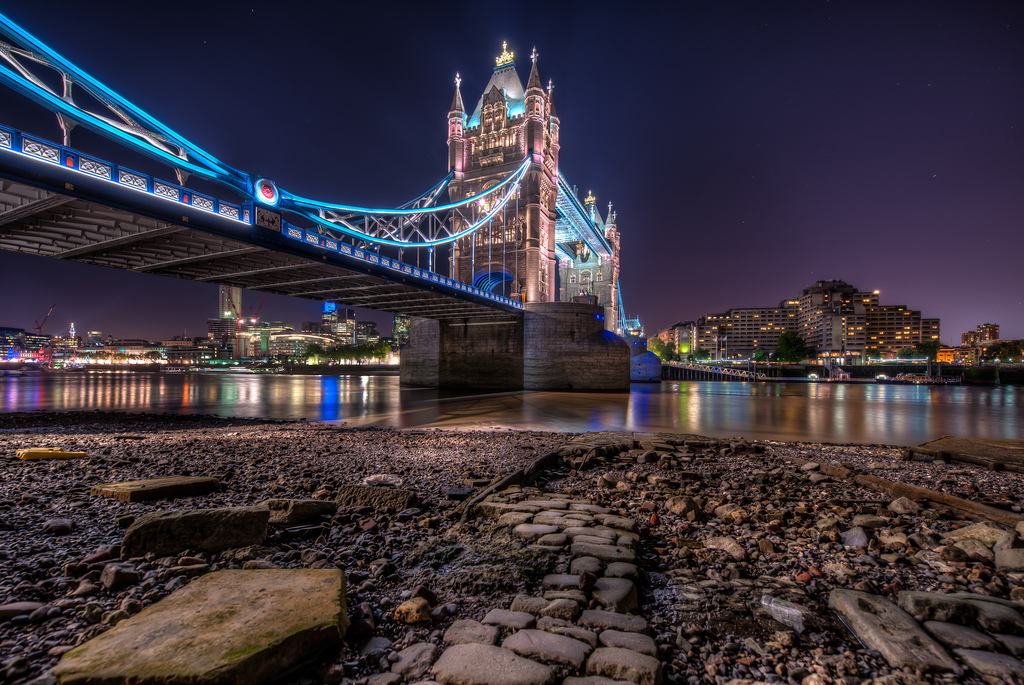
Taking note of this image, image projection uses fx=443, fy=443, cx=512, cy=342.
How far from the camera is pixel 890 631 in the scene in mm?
2344

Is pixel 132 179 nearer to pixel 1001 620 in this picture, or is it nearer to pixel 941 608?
pixel 941 608

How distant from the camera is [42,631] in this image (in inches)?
88.3

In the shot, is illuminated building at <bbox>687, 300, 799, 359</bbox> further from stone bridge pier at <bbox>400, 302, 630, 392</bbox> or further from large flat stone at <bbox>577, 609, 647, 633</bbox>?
large flat stone at <bbox>577, 609, 647, 633</bbox>

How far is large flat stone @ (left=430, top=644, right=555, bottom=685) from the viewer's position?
1934 mm

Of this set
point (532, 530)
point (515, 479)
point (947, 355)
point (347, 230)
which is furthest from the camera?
point (947, 355)

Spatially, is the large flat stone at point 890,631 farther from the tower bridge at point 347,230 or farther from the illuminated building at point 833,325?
the illuminated building at point 833,325

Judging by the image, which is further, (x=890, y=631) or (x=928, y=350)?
(x=928, y=350)

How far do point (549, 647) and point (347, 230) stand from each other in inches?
965

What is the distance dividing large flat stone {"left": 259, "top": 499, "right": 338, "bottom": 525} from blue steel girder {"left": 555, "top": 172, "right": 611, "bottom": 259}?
195 feet

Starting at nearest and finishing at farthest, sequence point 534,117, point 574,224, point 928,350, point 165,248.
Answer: point 165,248 < point 534,117 < point 574,224 < point 928,350

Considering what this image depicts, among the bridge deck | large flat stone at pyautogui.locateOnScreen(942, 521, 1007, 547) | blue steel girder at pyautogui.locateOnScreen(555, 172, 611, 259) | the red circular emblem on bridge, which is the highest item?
blue steel girder at pyautogui.locateOnScreen(555, 172, 611, 259)

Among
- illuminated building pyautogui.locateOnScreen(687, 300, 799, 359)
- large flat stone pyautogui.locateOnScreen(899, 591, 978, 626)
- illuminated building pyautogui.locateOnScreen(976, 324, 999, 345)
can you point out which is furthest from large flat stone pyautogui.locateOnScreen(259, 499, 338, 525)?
illuminated building pyautogui.locateOnScreen(976, 324, 999, 345)

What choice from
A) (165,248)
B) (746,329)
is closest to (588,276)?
(165,248)

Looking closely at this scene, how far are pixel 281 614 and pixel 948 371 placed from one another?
123685 mm
